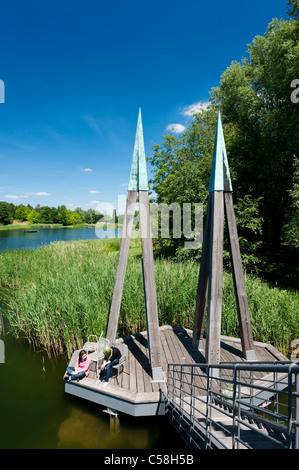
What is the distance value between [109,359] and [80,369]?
56 cm

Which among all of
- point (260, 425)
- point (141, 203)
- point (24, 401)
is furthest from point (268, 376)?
point (24, 401)

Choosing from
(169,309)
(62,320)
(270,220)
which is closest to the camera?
(62,320)

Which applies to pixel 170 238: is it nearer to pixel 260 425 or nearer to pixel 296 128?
pixel 296 128

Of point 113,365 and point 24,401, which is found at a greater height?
point 113,365

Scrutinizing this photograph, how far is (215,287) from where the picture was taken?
4.39 meters

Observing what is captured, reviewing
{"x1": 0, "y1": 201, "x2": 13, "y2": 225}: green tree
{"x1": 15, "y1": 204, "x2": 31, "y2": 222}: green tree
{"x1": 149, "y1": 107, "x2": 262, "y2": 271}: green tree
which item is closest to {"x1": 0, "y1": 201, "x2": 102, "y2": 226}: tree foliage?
{"x1": 15, "y1": 204, "x2": 31, "y2": 222}: green tree

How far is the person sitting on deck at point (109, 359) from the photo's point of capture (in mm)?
4160

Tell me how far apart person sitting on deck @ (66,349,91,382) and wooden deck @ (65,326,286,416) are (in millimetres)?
92

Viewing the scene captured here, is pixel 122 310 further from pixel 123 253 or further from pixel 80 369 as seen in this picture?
→ pixel 123 253

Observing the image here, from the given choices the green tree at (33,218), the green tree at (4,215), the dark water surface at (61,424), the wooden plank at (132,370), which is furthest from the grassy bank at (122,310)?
the green tree at (33,218)

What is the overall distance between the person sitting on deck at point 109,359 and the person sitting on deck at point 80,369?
331mm

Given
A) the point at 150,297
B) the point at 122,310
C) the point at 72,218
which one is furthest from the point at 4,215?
the point at 150,297

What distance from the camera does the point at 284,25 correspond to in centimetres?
1105
